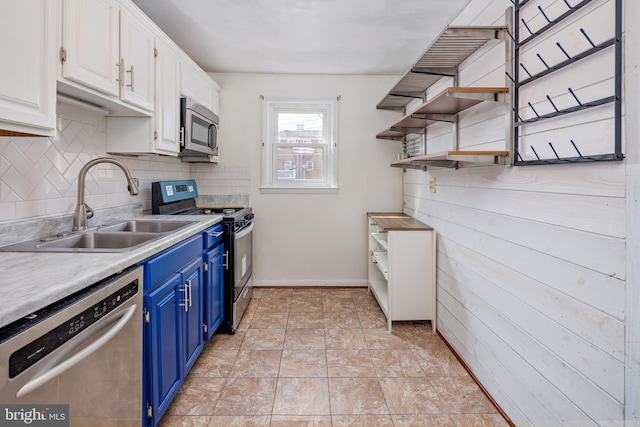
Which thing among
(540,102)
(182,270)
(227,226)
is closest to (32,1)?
(182,270)

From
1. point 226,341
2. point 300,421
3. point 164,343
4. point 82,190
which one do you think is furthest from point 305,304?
point 82,190

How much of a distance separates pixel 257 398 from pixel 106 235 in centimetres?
122

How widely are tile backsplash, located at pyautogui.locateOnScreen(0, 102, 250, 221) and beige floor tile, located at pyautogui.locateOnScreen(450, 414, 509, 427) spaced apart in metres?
2.33

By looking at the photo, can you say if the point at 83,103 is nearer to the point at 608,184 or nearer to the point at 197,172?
the point at 197,172

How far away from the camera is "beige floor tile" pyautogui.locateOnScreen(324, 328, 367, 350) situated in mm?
2338

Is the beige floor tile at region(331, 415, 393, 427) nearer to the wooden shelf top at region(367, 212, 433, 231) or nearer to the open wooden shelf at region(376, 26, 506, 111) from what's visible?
the wooden shelf top at region(367, 212, 433, 231)

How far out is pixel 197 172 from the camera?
3.53 metres

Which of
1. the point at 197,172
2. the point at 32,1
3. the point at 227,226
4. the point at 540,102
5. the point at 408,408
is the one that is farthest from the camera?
the point at 197,172

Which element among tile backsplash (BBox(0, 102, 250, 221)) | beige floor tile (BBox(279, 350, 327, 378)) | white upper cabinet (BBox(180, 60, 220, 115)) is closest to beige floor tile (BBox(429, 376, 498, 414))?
beige floor tile (BBox(279, 350, 327, 378))

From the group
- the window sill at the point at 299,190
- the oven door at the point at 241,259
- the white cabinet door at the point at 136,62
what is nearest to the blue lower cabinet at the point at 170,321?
the oven door at the point at 241,259

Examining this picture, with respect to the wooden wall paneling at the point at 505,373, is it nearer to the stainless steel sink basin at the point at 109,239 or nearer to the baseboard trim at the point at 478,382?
the baseboard trim at the point at 478,382

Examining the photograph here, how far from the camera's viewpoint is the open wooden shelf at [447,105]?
160 centimetres

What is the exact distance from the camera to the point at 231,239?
2514 millimetres

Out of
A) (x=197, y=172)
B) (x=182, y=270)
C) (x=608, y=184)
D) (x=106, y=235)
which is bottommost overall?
(x=182, y=270)
